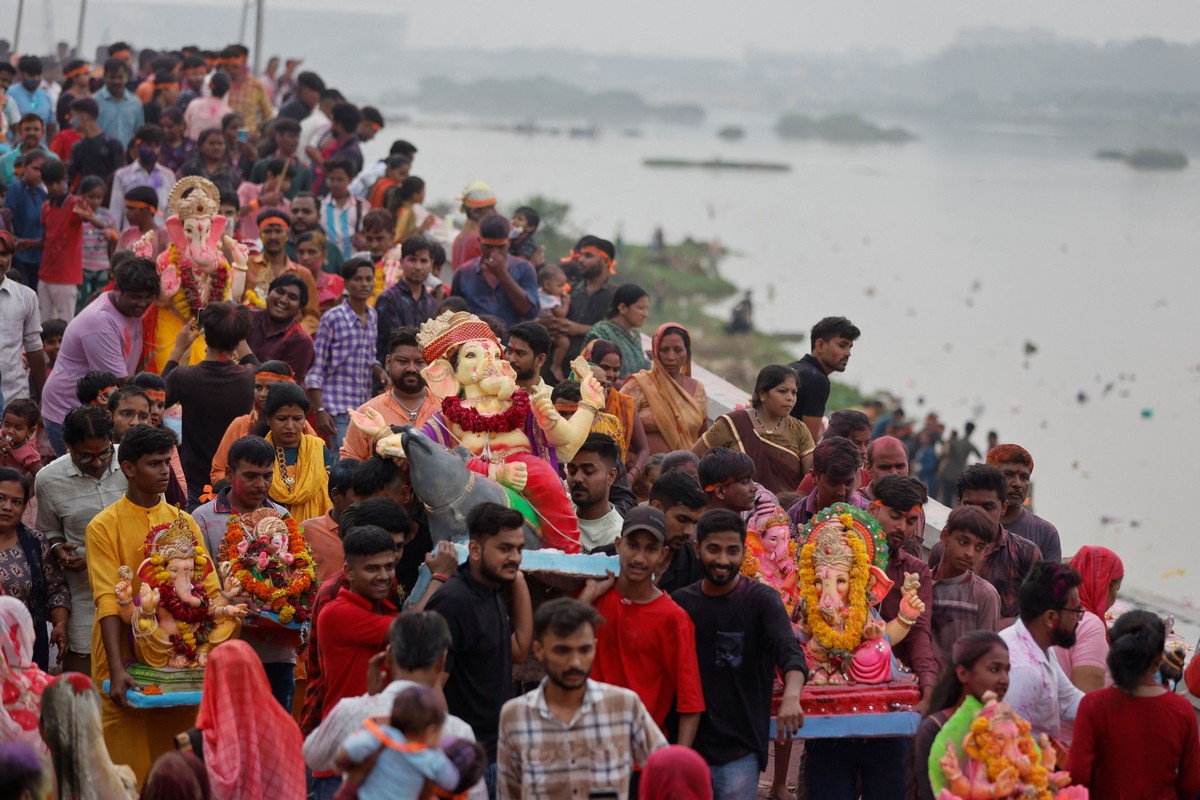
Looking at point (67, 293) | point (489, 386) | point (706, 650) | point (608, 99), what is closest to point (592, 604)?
point (706, 650)

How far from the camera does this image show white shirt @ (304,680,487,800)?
16.0 feet

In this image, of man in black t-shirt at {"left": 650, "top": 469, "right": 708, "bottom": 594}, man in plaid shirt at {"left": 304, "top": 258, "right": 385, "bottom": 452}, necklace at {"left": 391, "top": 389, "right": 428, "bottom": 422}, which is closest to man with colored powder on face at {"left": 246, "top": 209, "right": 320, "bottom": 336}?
man in plaid shirt at {"left": 304, "top": 258, "right": 385, "bottom": 452}

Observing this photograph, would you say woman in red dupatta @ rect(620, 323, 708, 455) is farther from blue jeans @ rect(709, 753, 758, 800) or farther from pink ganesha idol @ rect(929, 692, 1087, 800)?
Answer: pink ganesha idol @ rect(929, 692, 1087, 800)

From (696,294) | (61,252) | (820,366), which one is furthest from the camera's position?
(696,294)

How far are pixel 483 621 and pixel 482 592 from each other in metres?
0.10

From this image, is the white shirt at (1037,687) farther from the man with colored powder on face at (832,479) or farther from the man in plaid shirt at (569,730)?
the man in plaid shirt at (569,730)

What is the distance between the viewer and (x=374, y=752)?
4.62 m

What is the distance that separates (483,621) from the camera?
5602 mm

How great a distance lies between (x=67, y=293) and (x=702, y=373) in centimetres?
536

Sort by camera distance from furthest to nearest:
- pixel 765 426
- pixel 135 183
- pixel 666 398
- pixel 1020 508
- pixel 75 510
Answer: pixel 135 183 → pixel 666 398 → pixel 765 426 → pixel 1020 508 → pixel 75 510

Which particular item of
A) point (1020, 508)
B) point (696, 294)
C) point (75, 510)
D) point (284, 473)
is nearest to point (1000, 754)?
point (1020, 508)

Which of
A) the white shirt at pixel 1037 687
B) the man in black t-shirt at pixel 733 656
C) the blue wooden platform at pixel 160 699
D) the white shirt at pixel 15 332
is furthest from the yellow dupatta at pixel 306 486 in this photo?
the white shirt at pixel 1037 687

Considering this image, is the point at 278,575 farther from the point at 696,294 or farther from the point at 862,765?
the point at 696,294

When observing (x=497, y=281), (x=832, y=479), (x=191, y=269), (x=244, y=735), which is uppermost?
(x=497, y=281)
